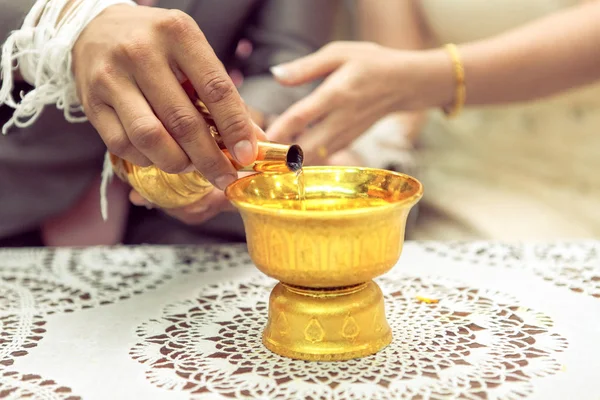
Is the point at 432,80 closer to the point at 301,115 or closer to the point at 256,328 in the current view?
the point at 301,115

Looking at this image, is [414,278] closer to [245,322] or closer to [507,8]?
[245,322]

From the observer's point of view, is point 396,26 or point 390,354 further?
point 396,26

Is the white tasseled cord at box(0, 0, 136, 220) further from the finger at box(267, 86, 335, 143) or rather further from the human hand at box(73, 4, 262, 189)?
the finger at box(267, 86, 335, 143)

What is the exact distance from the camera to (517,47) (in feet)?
3.76

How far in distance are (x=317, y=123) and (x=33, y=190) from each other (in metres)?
0.45

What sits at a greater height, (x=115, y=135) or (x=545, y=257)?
(x=115, y=135)

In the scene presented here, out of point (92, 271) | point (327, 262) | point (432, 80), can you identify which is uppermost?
point (432, 80)

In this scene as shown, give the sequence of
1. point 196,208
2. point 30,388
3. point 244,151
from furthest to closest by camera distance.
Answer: point 196,208, point 244,151, point 30,388

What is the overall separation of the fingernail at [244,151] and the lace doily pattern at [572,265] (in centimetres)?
37

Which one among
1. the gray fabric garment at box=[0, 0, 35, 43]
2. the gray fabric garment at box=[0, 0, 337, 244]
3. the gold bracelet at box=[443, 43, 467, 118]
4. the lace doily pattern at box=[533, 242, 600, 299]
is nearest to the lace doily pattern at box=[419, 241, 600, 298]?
the lace doily pattern at box=[533, 242, 600, 299]

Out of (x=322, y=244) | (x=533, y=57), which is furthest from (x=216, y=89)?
(x=533, y=57)

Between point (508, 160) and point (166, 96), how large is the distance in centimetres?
99

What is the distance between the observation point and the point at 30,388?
1.77 ft

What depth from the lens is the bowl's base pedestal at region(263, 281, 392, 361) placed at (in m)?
0.58
